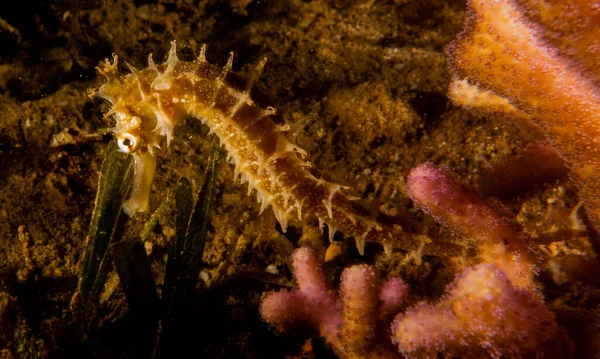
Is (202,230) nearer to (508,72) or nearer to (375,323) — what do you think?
(375,323)

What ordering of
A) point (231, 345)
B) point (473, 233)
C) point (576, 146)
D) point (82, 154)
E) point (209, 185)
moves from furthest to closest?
point (82, 154) → point (209, 185) → point (231, 345) → point (473, 233) → point (576, 146)

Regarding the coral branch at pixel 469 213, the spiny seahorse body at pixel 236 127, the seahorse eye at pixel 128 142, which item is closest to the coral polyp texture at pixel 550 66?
the coral branch at pixel 469 213

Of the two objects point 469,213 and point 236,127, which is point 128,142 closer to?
point 236,127

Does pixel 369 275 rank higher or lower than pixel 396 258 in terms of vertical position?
higher

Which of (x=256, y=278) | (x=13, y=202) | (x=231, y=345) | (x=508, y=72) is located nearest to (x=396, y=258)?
(x=256, y=278)

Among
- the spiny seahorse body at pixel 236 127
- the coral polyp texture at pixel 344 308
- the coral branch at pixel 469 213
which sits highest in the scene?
the coral branch at pixel 469 213

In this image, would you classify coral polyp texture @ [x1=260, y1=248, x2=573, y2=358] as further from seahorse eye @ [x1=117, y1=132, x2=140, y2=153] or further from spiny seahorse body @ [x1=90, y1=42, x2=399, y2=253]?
seahorse eye @ [x1=117, y1=132, x2=140, y2=153]

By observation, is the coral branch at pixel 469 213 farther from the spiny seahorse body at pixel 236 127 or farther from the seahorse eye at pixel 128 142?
the seahorse eye at pixel 128 142
